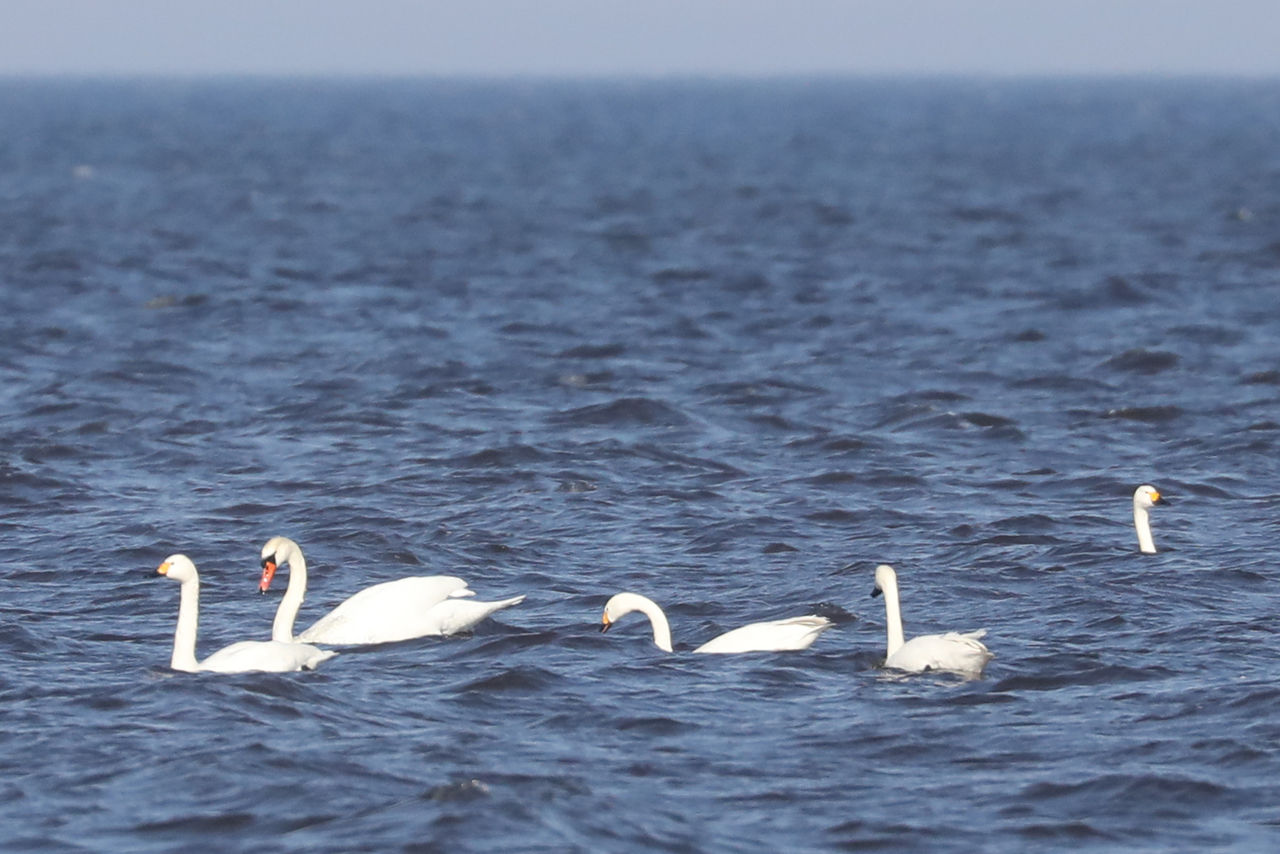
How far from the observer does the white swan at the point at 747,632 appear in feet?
48.0

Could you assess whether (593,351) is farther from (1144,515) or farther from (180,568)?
(180,568)

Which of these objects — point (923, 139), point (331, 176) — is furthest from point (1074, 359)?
point (923, 139)

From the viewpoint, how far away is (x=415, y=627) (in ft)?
50.1

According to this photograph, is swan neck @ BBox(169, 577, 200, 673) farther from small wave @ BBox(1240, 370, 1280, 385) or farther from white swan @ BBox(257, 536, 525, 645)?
small wave @ BBox(1240, 370, 1280, 385)

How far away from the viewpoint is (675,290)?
38.2m

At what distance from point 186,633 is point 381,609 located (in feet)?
5.15

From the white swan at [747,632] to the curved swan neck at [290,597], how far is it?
230 cm

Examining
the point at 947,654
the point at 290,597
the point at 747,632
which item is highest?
the point at 290,597

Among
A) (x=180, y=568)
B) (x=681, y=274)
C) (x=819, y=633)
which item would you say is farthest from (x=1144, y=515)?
(x=681, y=274)

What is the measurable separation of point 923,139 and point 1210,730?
10179 cm

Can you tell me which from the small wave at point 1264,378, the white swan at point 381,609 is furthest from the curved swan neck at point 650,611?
Result: the small wave at point 1264,378

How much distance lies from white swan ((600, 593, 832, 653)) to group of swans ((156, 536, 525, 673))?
3.26 feet

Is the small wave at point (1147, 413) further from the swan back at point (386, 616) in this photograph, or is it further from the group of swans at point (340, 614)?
the swan back at point (386, 616)

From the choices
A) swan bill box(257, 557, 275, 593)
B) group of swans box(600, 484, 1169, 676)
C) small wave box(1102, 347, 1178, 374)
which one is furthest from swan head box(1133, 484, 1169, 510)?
small wave box(1102, 347, 1178, 374)
